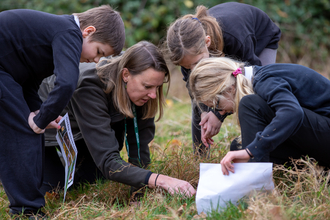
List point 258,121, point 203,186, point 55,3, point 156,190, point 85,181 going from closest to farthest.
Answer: point 203,186 < point 258,121 < point 156,190 < point 85,181 < point 55,3

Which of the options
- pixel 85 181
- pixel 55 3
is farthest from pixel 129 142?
pixel 55 3

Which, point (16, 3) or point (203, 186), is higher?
point (203, 186)

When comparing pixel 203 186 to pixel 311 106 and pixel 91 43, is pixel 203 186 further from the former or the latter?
pixel 91 43

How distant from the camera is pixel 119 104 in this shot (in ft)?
8.03

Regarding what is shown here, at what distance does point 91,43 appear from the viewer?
7.33 ft

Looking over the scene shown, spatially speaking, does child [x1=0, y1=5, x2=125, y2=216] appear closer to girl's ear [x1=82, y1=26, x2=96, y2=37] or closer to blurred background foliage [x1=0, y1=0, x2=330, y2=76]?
girl's ear [x1=82, y1=26, x2=96, y2=37]

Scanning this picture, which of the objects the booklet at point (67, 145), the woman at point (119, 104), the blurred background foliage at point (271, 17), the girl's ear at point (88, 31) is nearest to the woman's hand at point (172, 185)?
the woman at point (119, 104)

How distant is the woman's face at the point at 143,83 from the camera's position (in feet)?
7.91

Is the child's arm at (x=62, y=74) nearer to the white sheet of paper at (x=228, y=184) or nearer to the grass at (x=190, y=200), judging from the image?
the grass at (x=190, y=200)

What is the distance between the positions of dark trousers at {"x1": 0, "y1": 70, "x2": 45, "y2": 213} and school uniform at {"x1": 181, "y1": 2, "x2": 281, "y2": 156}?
1.24m

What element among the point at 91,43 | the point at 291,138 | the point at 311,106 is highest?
the point at 91,43

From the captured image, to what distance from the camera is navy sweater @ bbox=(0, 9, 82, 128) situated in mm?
1918

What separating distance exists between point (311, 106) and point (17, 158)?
177 centimetres

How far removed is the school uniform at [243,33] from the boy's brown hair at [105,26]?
2.14 ft
